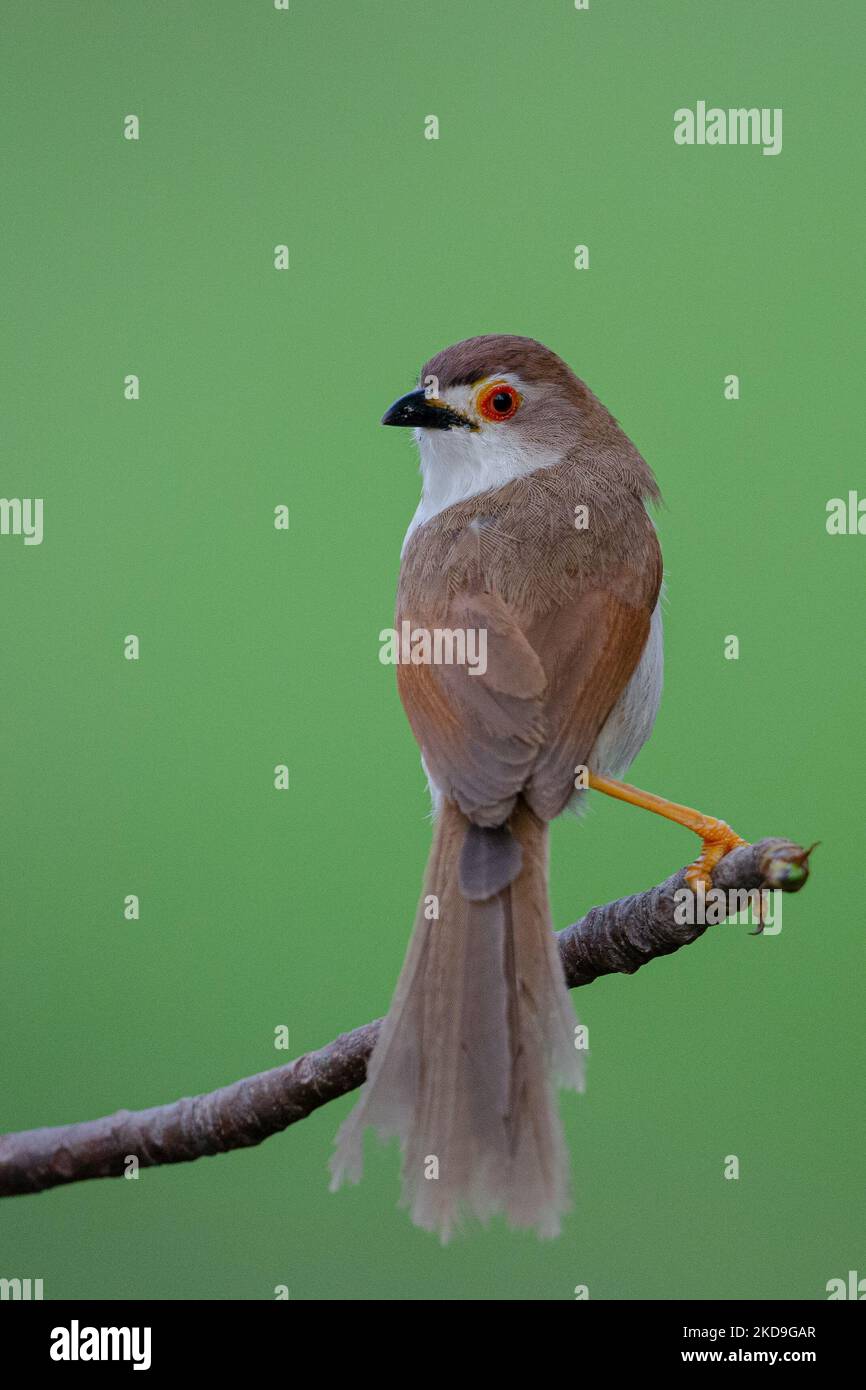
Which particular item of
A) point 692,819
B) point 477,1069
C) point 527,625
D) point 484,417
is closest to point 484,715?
point 527,625

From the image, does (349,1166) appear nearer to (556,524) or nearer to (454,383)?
(556,524)

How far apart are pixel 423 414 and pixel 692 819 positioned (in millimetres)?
1237

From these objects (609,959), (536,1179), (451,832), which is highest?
(451,832)

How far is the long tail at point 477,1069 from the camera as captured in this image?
2.51 m

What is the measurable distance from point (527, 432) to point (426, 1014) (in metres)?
1.65

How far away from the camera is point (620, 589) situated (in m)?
3.15

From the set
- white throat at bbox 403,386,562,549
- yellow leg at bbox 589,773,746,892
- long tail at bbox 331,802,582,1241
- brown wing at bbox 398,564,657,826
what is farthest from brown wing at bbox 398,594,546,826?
white throat at bbox 403,386,562,549

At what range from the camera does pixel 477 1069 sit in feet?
8.49

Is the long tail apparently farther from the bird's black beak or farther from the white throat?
the bird's black beak

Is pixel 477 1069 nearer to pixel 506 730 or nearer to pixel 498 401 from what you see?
pixel 506 730

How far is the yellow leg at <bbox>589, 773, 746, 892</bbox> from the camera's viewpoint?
2.89 meters

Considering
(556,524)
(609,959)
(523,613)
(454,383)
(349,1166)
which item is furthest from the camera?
(454,383)

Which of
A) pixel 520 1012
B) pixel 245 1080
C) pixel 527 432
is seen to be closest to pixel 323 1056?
pixel 245 1080

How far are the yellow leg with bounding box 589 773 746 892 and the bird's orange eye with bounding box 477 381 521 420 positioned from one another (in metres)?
1.03
